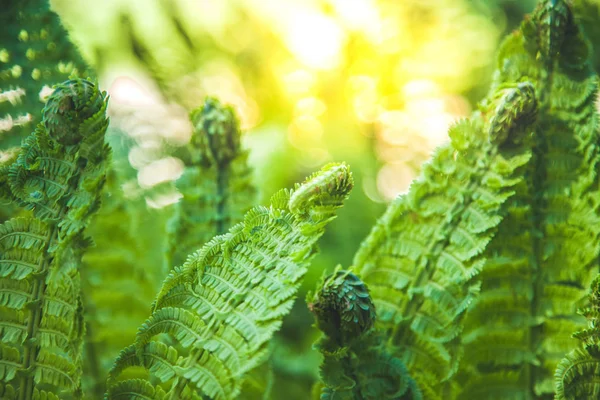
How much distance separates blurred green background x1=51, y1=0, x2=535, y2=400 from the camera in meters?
1.70

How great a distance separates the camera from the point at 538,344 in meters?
0.66

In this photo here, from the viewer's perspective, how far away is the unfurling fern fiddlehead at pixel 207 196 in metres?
0.74

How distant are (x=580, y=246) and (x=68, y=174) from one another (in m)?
0.58

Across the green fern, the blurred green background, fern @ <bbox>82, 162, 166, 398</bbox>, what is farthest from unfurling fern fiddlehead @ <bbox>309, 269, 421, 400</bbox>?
the blurred green background

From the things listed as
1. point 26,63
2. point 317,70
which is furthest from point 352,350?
point 317,70

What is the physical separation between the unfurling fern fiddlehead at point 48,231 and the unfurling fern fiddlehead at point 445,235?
34 cm

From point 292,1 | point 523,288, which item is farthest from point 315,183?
point 292,1

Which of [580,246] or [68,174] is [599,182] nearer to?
[580,246]

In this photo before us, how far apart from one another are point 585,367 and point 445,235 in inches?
7.6

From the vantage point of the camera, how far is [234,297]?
49cm

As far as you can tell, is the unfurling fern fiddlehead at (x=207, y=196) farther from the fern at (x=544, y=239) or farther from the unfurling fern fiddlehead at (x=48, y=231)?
the fern at (x=544, y=239)

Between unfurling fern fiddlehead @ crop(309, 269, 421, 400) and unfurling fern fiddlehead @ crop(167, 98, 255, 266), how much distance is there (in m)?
0.24

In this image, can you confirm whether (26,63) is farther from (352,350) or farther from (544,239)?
(544,239)

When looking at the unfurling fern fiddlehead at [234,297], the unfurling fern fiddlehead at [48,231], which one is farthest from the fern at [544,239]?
the unfurling fern fiddlehead at [48,231]
